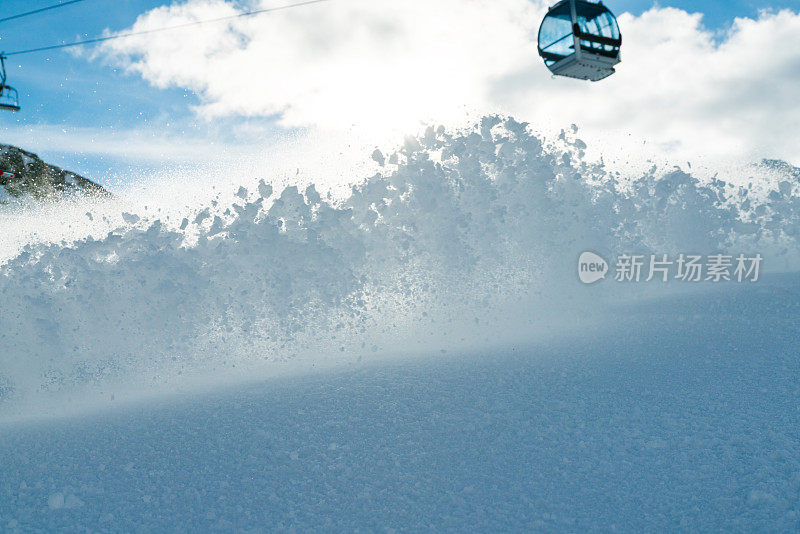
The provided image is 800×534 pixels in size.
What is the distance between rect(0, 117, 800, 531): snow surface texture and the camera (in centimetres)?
482

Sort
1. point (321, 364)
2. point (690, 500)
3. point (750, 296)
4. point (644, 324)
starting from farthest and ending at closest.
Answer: point (750, 296) → point (644, 324) → point (321, 364) → point (690, 500)

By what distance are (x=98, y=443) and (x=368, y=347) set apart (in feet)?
17.8

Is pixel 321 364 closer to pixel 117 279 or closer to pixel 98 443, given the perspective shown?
pixel 98 443

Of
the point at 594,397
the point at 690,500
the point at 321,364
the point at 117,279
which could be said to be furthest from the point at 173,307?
the point at 690,500

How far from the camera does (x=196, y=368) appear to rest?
11000 mm
